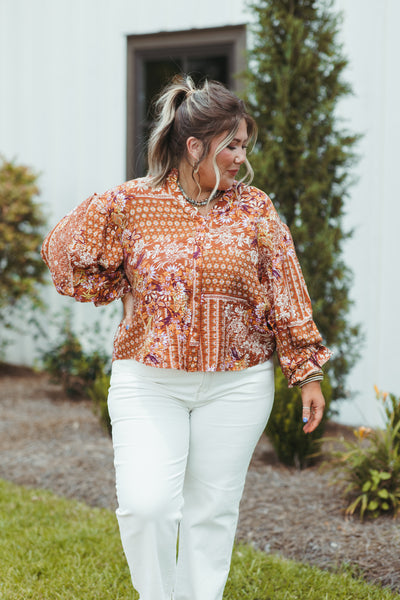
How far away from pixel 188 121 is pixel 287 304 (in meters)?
0.70

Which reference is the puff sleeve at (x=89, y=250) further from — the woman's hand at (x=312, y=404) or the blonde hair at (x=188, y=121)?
the woman's hand at (x=312, y=404)

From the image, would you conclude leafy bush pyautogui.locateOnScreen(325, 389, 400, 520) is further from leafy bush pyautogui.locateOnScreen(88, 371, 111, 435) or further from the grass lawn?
leafy bush pyautogui.locateOnScreen(88, 371, 111, 435)

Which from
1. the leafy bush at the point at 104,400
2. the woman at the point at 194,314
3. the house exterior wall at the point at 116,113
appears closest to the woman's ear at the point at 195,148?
the woman at the point at 194,314

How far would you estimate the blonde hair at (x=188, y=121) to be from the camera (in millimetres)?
2424

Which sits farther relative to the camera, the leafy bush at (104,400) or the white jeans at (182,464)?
the leafy bush at (104,400)

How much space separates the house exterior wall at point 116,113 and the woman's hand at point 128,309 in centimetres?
363

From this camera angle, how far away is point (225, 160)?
2.44 m

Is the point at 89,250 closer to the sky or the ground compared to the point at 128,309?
closer to the sky

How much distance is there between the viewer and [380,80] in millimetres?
5875

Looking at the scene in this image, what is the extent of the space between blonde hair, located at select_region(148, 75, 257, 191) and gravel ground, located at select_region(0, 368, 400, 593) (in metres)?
1.97

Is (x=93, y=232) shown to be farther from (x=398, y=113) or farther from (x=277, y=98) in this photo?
(x=398, y=113)

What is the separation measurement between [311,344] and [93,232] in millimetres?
832

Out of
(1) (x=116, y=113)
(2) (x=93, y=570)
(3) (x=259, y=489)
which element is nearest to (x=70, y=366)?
(1) (x=116, y=113)

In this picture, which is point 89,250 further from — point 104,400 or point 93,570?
point 104,400
